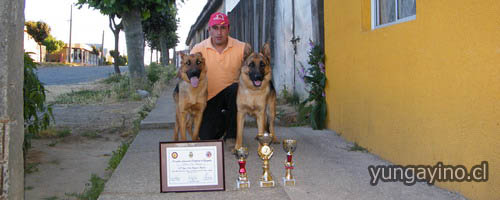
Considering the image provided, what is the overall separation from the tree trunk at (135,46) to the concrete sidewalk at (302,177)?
6801 mm

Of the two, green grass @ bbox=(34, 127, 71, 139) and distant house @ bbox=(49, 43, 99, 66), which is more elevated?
distant house @ bbox=(49, 43, 99, 66)

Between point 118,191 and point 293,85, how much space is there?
208 inches

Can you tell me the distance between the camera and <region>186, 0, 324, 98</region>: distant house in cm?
660

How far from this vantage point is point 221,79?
184 inches

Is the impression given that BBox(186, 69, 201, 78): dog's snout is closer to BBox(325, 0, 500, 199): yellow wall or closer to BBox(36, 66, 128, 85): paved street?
BBox(325, 0, 500, 199): yellow wall

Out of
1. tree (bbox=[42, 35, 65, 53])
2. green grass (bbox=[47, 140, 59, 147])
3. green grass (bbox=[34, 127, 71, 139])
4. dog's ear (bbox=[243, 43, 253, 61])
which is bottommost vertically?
green grass (bbox=[47, 140, 59, 147])

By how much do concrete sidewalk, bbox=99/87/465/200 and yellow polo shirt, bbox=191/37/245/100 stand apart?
0.66m

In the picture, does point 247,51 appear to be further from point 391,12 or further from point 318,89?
point 318,89

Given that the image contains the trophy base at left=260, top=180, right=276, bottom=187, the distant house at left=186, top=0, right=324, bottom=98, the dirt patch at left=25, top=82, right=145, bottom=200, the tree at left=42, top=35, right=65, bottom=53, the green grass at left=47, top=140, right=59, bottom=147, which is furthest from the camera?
the tree at left=42, top=35, right=65, bottom=53

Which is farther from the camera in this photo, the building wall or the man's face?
the man's face

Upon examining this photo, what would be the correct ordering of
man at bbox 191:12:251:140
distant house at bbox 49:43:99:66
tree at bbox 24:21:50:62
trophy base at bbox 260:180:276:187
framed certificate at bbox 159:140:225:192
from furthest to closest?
distant house at bbox 49:43:99:66 < tree at bbox 24:21:50:62 < man at bbox 191:12:251:140 < trophy base at bbox 260:180:276:187 < framed certificate at bbox 159:140:225:192

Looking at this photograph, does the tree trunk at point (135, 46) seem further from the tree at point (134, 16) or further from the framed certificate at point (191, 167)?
the framed certificate at point (191, 167)

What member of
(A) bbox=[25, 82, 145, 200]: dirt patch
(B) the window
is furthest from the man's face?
(A) bbox=[25, 82, 145, 200]: dirt patch

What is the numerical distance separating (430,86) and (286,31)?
17.5 ft
